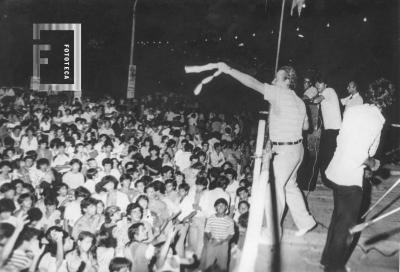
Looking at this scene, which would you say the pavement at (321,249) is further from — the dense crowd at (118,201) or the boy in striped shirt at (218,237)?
the boy in striped shirt at (218,237)

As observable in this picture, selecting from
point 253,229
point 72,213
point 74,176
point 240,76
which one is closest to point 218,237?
point 72,213

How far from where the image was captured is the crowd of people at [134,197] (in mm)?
4254

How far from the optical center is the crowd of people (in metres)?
4.25

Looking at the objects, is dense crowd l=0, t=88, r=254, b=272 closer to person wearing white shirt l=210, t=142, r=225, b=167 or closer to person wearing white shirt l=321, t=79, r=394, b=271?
person wearing white shirt l=210, t=142, r=225, b=167

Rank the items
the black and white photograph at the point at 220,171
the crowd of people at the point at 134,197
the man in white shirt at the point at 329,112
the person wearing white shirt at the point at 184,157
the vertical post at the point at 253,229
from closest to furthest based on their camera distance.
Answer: the vertical post at the point at 253,229 → the black and white photograph at the point at 220,171 → the crowd of people at the point at 134,197 → the man in white shirt at the point at 329,112 → the person wearing white shirt at the point at 184,157

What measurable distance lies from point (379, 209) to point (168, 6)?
55.4 ft

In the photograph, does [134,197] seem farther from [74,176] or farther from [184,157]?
[184,157]

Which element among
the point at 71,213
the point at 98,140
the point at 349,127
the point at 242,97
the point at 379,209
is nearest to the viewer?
the point at 349,127

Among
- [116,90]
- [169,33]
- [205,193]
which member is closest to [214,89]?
[169,33]

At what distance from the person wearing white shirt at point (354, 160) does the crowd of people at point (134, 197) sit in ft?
1.88

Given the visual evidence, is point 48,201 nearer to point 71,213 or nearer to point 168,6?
point 71,213

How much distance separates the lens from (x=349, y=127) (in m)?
3.36

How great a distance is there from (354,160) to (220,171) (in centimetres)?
385

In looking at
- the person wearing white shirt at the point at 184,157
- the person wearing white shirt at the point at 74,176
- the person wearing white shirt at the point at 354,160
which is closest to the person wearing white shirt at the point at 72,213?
the person wearing white shirt at the point at 74,176
